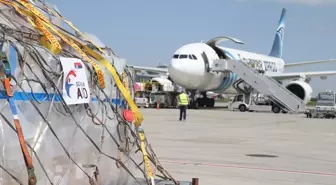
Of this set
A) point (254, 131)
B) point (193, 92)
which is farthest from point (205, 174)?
point (193, 92)

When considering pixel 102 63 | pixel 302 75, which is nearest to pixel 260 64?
pixel 302 75

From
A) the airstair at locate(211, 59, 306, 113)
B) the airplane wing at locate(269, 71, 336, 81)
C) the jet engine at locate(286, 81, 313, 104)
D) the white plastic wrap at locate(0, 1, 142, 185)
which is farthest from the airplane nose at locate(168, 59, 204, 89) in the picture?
the white plastic wrap at locate(0, 1, 142, 185)

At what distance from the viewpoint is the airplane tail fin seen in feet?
181

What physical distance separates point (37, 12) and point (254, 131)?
15980 mm

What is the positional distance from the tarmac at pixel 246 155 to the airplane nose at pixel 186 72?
46.7 ft

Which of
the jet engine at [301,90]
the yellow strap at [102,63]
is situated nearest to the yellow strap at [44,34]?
the yellow strap at [102,63]

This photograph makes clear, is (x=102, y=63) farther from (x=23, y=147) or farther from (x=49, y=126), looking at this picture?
(x=23, y=147)

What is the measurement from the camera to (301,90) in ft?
124

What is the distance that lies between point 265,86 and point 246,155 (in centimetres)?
2340

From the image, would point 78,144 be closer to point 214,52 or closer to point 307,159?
point 307,159

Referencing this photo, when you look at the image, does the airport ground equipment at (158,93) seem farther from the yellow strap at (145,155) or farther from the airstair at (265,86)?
the yellow strap at (145,155)

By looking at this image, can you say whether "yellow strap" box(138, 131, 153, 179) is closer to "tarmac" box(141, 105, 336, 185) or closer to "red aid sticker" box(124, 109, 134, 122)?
"red aid sticker" box(124, 109, 134, 122)

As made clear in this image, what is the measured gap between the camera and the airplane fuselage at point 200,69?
1353 inches

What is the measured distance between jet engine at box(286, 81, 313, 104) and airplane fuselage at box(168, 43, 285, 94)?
13.0ft
